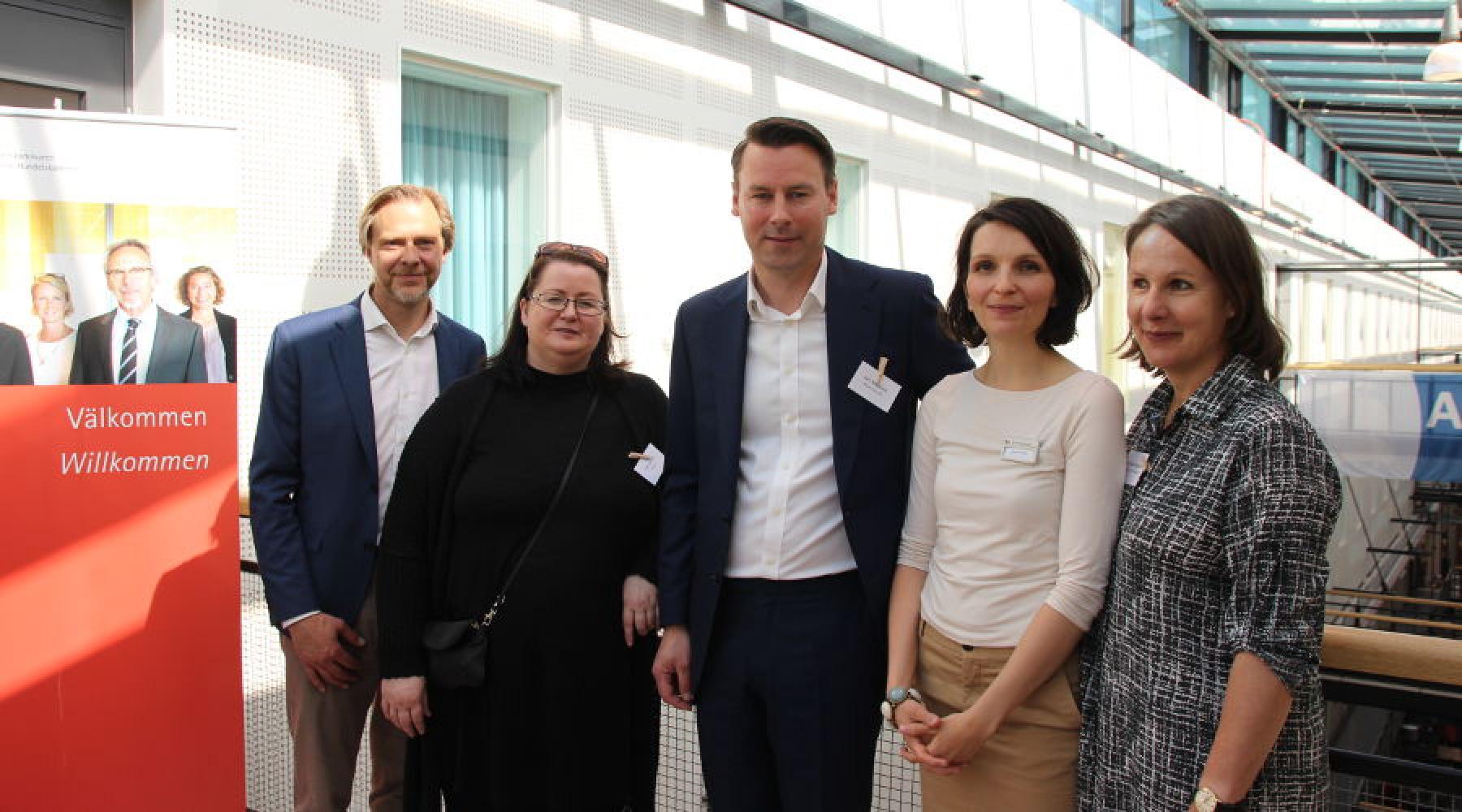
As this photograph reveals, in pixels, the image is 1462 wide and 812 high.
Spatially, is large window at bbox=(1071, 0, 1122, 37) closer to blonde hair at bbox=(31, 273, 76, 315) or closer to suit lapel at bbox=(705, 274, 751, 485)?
suit lapel at bbox=(705, 274, 751, 485)

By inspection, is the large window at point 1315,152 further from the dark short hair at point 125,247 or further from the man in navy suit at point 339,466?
the dark short hair at point 125,247

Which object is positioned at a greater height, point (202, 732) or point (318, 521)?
point (318, 521)

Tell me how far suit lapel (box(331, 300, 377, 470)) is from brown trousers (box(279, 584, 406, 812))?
0.38 meters

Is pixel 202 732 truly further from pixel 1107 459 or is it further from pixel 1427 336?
pixel 1427 336

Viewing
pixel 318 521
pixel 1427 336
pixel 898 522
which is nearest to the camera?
pixel 898 522

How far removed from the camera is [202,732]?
2.82 metres

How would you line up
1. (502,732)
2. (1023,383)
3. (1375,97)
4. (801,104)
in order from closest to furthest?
(1023,383) → (502,732) → (801,104) → (1375,97)

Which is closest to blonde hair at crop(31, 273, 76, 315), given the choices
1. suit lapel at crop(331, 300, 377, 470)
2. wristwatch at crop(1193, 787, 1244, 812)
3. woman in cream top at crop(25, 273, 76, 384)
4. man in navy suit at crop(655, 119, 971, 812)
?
woman in cream top at crop(25, 273, 76, 384)

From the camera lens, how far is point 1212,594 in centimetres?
152

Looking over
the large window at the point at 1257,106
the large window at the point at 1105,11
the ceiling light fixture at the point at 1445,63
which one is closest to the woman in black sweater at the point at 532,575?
the ceiling light fixture at the point at 1445,63

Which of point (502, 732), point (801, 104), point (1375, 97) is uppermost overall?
point (1375, 97)

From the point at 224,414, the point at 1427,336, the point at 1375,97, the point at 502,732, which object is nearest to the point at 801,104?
the point at 224,414

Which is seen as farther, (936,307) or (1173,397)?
(936,307)

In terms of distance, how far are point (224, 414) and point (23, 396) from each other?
450 mm
